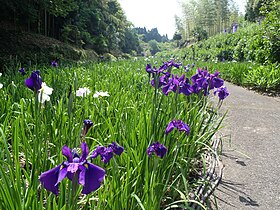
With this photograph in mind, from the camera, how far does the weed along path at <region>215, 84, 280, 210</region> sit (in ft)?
5.89

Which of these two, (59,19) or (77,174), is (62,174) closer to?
(77,174)

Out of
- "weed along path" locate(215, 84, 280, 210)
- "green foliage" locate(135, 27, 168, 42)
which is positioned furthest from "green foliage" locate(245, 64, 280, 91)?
"green foliage" locate(135, 27, 168, 42)

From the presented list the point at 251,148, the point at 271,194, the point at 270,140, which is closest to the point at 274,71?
the point at 270,140

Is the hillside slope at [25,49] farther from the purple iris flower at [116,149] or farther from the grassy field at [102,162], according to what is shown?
the purple iris flower at [116,149]

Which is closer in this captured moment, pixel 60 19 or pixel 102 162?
pixel 102 162

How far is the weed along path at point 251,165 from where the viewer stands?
179cm

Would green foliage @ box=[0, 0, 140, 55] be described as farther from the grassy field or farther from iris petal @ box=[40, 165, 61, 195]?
iris petal @ box=[40, 165, 61, 195]

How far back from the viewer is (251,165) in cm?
237

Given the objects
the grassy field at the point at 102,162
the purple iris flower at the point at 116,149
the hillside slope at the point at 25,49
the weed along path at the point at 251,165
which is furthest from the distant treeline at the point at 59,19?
the purple iris flower at the point at 116,149

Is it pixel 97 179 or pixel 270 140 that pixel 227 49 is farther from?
pixel 97 179

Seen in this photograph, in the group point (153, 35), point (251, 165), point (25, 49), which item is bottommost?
point (251, 165)

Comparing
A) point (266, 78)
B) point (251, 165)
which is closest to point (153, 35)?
point (266, 78)

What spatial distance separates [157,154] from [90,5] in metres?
22.2

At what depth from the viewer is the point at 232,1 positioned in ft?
187
